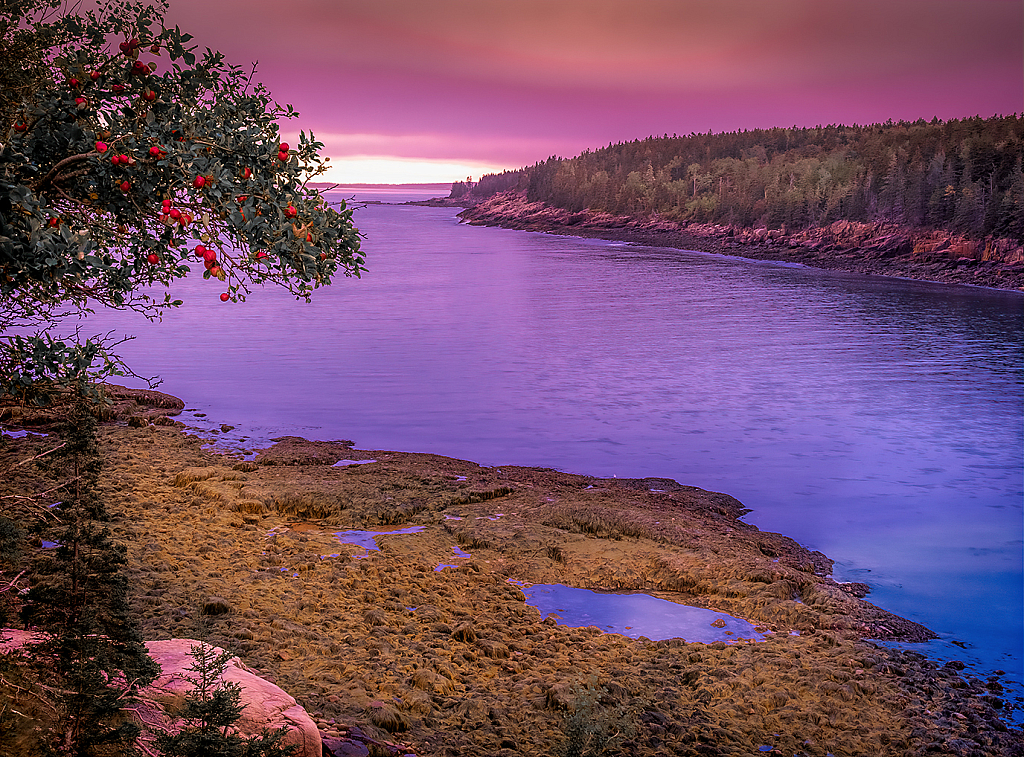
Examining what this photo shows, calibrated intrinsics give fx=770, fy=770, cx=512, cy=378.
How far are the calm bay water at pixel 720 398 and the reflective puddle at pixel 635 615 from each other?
3028 millimetres

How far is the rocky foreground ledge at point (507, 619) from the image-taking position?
7.99 m

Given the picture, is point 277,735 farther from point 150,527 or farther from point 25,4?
point 150,527

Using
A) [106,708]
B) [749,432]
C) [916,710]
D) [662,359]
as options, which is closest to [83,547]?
[106,708]

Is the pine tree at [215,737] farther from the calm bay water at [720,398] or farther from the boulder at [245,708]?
the calm bay water at [720,398]

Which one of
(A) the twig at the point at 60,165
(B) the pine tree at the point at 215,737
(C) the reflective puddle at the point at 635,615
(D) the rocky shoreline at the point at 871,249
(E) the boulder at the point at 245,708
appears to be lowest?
(C) the reflective puddle at the point at 635,615

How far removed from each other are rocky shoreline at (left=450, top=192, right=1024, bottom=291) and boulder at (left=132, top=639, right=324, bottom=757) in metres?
78.7

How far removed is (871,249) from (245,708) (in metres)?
103

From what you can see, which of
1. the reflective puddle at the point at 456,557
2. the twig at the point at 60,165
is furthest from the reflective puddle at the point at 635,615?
the twig at the point at 60,165

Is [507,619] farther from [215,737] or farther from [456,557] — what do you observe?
[215,737]

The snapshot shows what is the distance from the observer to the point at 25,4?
20.7 ft

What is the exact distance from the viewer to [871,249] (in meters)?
95.9

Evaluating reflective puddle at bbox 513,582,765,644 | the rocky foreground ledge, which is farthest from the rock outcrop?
reflective puddle at bbox 513,582,765,644

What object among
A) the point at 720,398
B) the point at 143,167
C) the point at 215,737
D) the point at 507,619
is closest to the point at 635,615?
the point at 507,619

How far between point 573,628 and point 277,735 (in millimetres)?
5499
